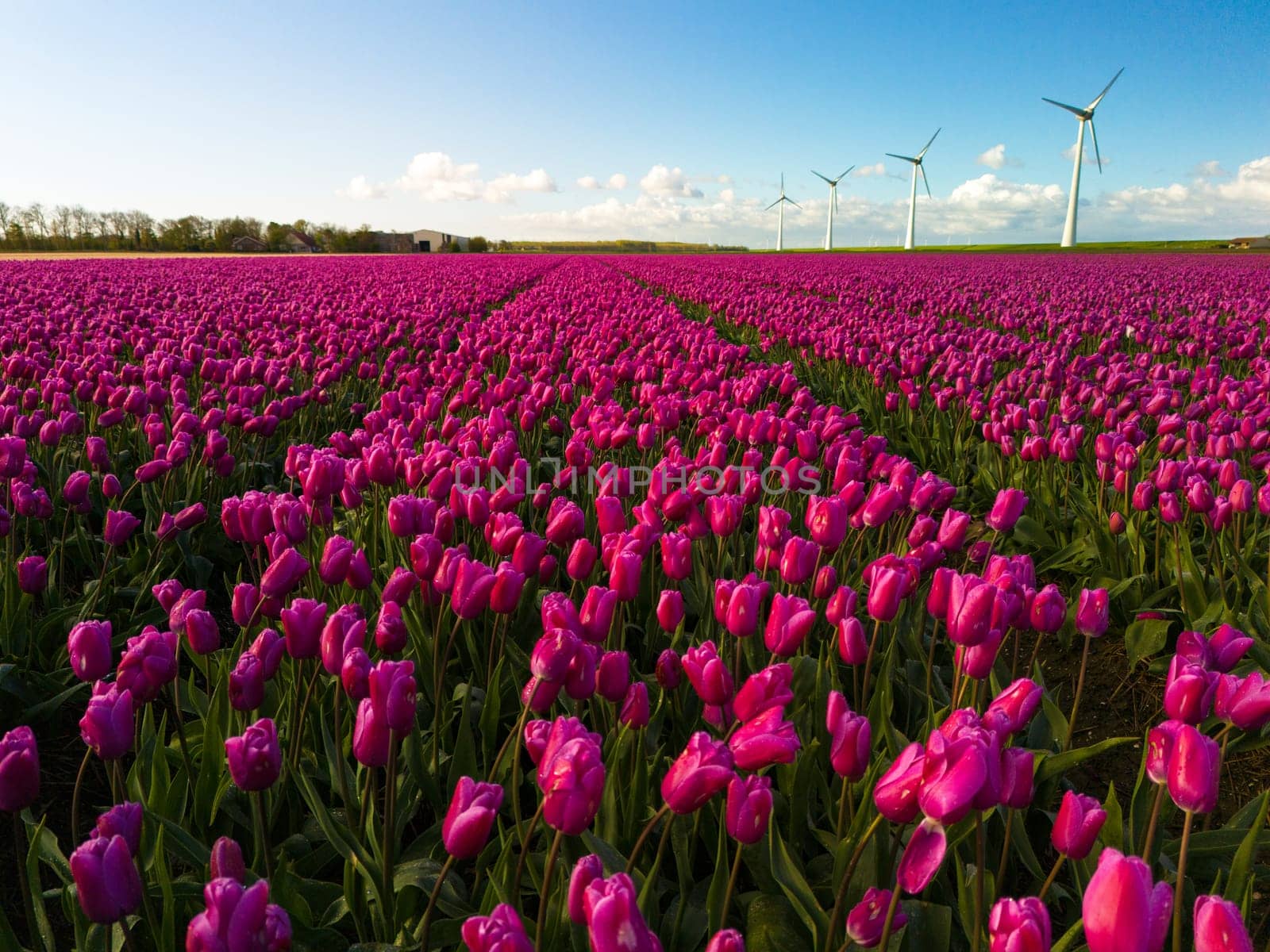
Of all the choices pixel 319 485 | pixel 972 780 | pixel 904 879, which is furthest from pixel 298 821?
pixel 972 780

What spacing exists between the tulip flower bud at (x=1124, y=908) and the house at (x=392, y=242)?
96.0 m

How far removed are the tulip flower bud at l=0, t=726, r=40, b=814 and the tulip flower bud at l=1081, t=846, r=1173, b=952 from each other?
1.70 metres

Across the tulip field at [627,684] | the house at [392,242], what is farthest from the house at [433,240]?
the tulip field at [627,684]

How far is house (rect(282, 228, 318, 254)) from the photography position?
285ft

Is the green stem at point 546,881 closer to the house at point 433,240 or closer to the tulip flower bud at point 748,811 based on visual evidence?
the tulip flower bud at point 748,811

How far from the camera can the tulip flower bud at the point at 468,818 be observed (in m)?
1.30

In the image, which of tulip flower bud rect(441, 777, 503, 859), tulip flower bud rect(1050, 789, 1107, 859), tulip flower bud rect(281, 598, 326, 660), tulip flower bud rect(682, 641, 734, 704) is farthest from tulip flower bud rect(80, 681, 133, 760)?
tulip flower bud rect(1050, 789, 1107, 859)

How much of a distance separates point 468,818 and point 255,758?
19.2 inches

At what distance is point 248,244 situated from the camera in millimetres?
86750

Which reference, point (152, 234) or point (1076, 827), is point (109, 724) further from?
point (152, 234)

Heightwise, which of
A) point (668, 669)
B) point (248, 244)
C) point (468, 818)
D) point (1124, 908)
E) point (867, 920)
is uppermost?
point (248, 244)

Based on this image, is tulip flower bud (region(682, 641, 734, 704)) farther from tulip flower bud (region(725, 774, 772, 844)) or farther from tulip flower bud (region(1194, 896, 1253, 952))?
tulip flower bud (region(1194, 896, 1253, 952))

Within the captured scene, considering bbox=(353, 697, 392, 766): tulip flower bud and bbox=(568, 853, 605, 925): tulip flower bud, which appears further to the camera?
bbox=(353, 697, 392, 766): tulip flower bud

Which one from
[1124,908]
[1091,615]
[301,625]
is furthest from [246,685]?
[1091,615]
